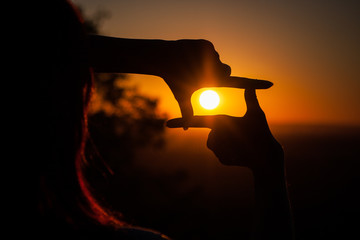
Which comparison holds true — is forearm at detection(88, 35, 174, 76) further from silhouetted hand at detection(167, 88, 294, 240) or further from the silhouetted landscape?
the silhouetted landscape

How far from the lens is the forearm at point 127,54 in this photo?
1177mm

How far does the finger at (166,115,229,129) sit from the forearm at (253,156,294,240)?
32 centimetres

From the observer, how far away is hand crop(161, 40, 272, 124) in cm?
131

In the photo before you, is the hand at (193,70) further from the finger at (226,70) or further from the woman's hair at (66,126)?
the woman's hair at (66,126)

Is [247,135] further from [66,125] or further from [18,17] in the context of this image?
[18,17]

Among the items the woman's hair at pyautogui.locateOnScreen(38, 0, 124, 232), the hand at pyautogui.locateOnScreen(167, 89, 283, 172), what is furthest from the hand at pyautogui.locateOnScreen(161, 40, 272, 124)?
the woman's hair at pyautogui.locateOnScreen(38, 0, 124, 232)

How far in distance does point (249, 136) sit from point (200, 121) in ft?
0.89

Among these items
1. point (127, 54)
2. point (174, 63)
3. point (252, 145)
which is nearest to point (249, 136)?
point (252, 145)

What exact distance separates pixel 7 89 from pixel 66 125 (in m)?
0.20

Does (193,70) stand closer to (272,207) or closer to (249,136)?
(249,136)

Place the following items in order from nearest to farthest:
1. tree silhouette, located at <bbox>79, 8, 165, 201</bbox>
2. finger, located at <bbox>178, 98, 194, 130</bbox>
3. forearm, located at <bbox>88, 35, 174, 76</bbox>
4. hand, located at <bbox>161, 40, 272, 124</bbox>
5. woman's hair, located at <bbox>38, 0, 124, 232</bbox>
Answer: woman's hair, located at <bbox>38, 0, 124, 232</bbox> → forearm, located at <bbox>88, 35, 174, 76</bbox> → hand, located at <bbox>161, 40, 272, 124</bbox> → finger, located at <bbox>178, 98, 194, 130</bbox> → tree silhouette, located at <bbox>79, 8, 165, 201</bbox>

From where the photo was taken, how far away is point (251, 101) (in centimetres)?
145

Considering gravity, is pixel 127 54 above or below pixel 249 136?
above

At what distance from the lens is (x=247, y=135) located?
145cm
